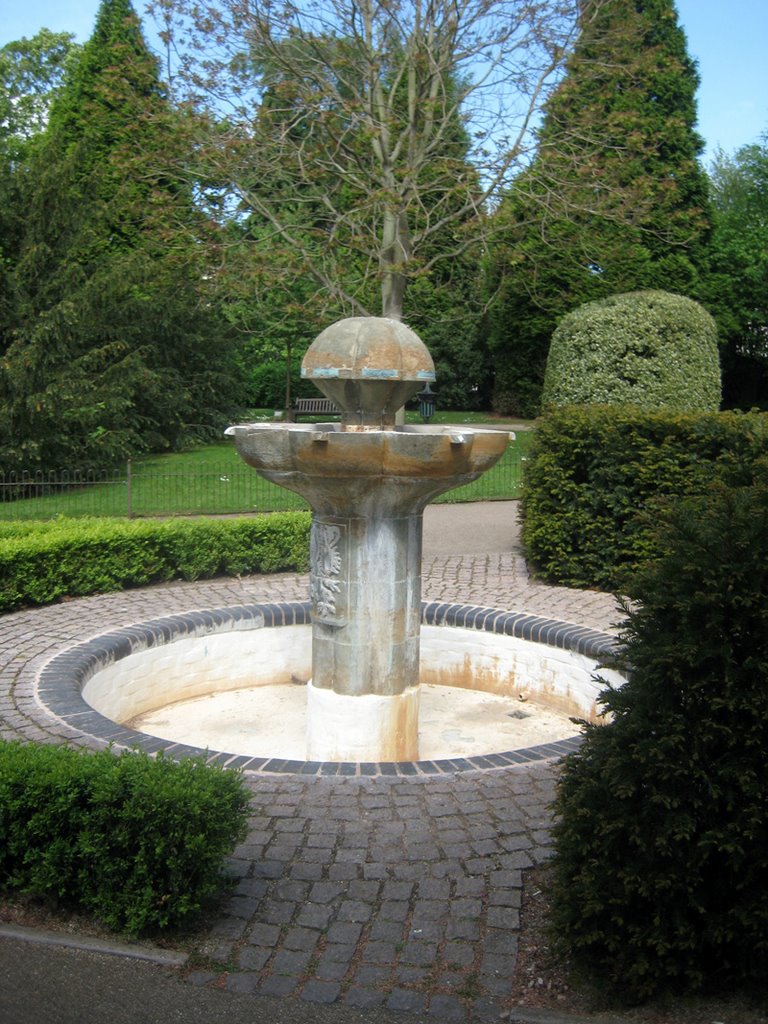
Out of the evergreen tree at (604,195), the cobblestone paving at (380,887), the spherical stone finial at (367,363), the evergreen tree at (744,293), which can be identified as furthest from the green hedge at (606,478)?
the evergreen tree at (744,293)

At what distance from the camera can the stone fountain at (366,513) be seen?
6164mm

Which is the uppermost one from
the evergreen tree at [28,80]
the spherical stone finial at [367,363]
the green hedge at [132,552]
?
the evergreen tree at [28,80]

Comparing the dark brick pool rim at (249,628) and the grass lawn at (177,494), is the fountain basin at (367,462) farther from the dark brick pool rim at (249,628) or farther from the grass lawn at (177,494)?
the grass lawn at (177,494)

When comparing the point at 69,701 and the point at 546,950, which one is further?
the point at 69,701

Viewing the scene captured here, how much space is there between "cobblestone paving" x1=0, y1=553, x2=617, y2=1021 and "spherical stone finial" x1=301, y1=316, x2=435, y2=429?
2447 millimetres

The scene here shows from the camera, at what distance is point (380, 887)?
421cm

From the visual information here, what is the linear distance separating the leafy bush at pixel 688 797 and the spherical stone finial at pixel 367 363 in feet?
10.1

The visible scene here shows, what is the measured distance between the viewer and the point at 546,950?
3.79m

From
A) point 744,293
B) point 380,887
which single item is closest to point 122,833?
point 380,887

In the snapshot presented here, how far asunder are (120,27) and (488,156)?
13.7m

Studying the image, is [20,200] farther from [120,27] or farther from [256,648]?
[256,648]

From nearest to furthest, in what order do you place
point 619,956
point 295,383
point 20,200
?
point 619,956
point 20,200
point 295,383

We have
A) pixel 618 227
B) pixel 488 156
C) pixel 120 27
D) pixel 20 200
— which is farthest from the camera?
pixel 120 27

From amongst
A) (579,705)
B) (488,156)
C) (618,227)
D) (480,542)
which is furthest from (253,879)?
(618,227)
